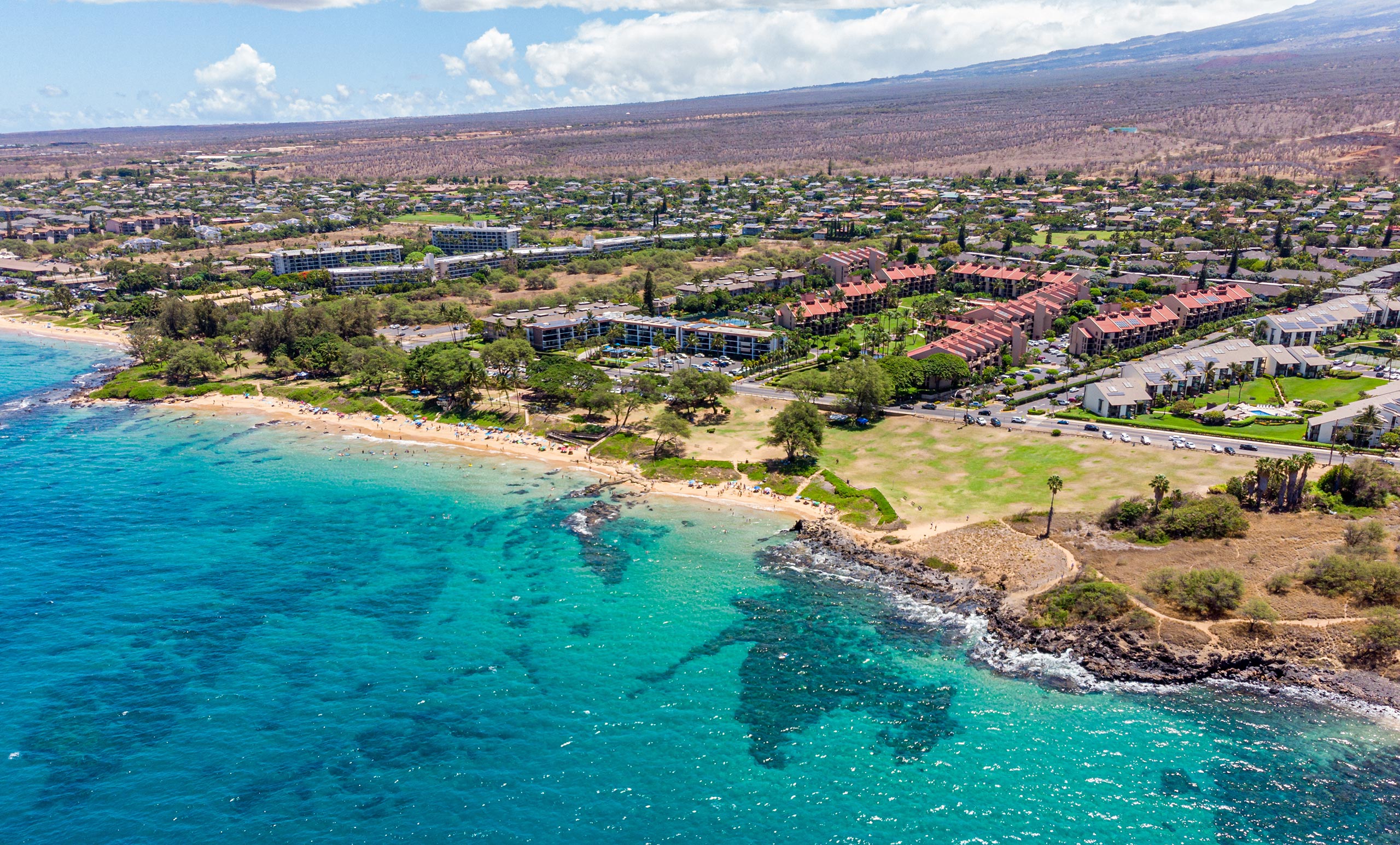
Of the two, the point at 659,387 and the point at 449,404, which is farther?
the point at 449,404

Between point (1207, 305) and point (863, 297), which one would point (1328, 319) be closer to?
point (1207, 305)

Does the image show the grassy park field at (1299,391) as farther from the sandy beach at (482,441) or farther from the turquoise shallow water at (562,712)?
the turquoise shallow water at (562,712)

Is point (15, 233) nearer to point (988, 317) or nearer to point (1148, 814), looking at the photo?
point (988, 317)

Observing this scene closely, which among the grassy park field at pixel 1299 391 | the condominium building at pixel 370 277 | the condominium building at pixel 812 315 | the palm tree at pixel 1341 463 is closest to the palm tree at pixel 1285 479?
the palm tree at pixel 1341 463

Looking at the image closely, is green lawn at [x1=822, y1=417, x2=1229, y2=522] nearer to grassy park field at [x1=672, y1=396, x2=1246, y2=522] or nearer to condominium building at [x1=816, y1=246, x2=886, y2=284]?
grassy park field at [x1=672, y1=396, x2=1246, y2=522]

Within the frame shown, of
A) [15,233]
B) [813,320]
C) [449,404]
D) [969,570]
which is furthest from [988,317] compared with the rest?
[15,233]

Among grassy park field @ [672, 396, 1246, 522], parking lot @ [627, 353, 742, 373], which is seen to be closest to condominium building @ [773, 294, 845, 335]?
parking lot @ [627, 353, 742, 373]
